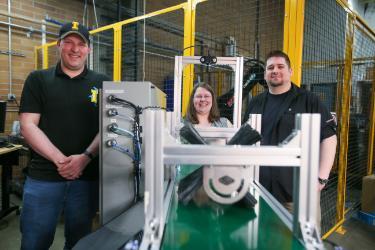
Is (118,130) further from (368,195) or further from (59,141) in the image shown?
(368,195)

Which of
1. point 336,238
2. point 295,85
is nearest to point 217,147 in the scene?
point 295,85

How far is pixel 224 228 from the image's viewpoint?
0.93 metres

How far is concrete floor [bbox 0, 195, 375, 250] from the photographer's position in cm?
279

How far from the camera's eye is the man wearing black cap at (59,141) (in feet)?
5.70

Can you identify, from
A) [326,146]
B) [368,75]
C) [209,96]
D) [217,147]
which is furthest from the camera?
[368,75]

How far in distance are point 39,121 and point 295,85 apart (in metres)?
1.75

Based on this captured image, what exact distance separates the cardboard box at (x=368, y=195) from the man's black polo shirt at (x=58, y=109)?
10.8ft

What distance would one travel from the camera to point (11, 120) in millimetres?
4695

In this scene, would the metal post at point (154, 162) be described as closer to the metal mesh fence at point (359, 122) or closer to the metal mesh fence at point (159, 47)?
the metal mesh fence at point (159, 47)

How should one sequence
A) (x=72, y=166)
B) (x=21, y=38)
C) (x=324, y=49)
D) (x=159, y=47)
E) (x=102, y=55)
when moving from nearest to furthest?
(x=72, y=166), (x=324, y=49), (x=21, y=38), (x=102, y=55), (x=159, y=47)

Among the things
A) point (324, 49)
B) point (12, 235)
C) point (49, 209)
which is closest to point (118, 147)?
point (49, 209)

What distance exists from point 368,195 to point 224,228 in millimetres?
3242

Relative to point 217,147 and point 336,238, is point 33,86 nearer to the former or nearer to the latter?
point 217,147

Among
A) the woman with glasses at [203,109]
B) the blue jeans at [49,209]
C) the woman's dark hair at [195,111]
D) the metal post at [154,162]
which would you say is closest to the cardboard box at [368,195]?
the woman with glasses at [203,109]
